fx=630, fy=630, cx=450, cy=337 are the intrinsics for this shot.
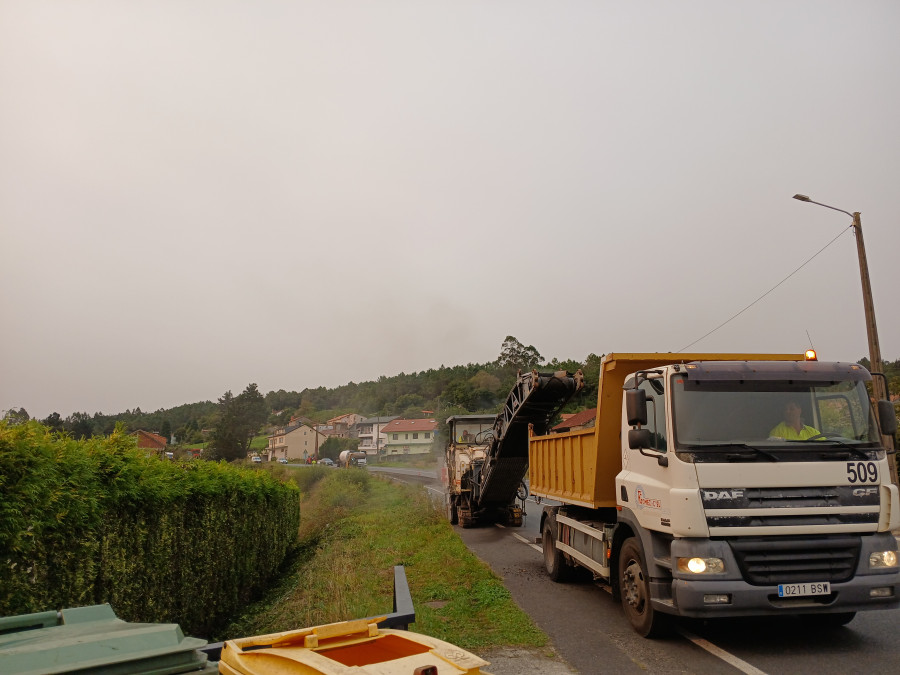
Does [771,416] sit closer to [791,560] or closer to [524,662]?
[791,560]

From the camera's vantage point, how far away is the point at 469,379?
84625 mm

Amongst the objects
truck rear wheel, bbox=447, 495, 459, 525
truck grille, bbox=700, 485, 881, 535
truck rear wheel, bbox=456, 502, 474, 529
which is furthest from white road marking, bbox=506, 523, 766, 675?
truck rear wheel, bbox=447, 495, 459, 525

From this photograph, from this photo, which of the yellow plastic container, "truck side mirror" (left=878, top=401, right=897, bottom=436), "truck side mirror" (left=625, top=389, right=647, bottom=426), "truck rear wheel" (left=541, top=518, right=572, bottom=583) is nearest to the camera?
the yellow plastic container

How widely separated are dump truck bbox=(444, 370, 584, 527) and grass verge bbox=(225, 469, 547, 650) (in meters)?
1.03

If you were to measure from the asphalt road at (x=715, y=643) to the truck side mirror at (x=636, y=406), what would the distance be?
218 centimetres

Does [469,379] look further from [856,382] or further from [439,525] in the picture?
[856,382]

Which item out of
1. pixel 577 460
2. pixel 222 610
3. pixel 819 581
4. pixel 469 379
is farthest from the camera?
pixel 469 379

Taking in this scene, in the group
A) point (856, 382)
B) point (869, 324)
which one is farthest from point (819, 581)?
point (869, 324)

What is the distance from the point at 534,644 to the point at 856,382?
4.17 meters

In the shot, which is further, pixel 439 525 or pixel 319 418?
pixel 319 418

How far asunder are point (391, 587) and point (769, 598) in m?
5.54

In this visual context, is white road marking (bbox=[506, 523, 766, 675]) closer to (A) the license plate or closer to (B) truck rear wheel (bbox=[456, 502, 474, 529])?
(A) the license plate

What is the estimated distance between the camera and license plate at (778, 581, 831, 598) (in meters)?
5.47

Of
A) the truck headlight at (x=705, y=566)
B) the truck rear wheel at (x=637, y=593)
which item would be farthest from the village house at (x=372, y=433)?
the truck headlight at (x=705, y=566)
